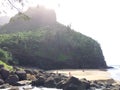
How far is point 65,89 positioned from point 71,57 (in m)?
79.0

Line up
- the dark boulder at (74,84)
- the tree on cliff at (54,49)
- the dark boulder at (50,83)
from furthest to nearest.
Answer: the tree on cliff at (54,49) < the dark boulder at (50,83) < the dark boulder at (74,84)

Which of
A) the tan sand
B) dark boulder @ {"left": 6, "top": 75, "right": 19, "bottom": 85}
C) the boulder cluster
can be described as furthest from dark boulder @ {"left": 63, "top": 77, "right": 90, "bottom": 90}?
the tan sand

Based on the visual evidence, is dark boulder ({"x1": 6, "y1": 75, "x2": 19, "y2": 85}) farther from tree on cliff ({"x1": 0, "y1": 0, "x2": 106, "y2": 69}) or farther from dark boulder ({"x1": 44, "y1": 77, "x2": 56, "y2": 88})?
tree on cliff ({"x1": 0, "y1": 0, "x2": 106, "y2": 69})

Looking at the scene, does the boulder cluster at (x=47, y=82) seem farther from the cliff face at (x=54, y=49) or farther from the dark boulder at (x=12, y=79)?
the cliff face at (x=54, y=49)

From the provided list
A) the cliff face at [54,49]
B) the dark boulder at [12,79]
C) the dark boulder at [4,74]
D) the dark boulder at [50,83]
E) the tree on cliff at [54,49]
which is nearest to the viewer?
the dark boulder at [50,83]

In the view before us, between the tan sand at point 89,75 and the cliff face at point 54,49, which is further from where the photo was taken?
the cliff face at point 54,49

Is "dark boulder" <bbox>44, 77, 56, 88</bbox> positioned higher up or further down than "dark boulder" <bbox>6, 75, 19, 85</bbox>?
further down

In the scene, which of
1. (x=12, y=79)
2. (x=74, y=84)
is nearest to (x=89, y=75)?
(x=12, y=79)

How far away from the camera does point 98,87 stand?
207 ft

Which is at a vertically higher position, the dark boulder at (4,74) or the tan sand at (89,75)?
the tan sand at (89,75)

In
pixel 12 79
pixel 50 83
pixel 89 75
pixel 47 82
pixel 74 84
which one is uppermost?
pixel 89 75

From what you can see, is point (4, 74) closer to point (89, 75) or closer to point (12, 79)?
point (12, 79)

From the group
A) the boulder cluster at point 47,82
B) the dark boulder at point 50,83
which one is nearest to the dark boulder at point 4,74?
the boulder cluster at point 47,82

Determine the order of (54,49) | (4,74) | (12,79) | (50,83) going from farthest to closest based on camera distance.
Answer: (54,49) < (4,74) < (12,79) < (50,83)
